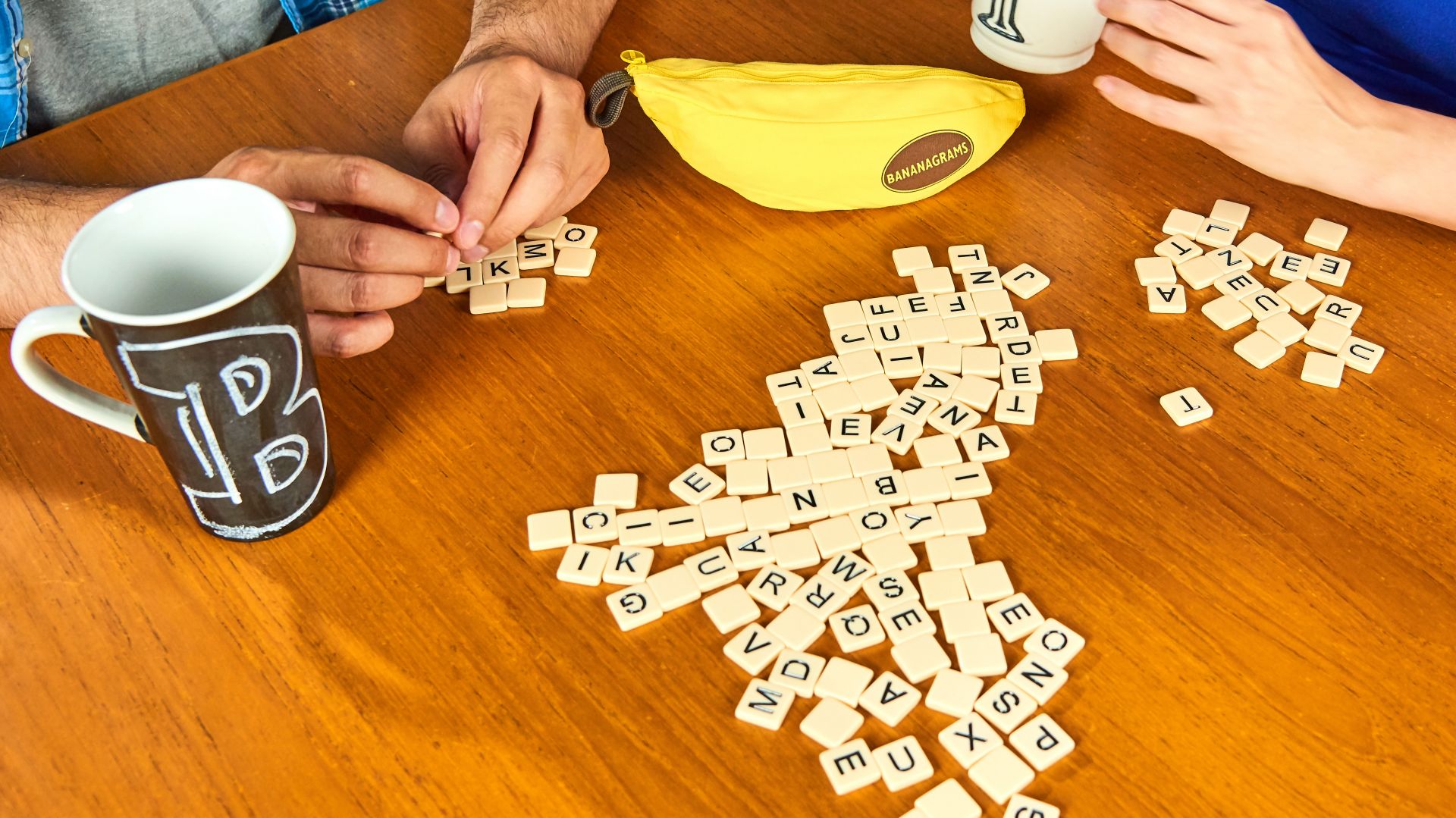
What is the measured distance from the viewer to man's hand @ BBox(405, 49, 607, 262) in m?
1.02

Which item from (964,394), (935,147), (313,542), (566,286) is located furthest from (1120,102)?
(313,542)

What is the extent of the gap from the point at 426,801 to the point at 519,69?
0.70 meters

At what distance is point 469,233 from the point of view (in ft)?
3.28

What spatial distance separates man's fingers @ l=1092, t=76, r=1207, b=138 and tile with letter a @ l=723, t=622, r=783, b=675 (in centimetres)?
71

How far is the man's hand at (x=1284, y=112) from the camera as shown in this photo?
43.1 inches

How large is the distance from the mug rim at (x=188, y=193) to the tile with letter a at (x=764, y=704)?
428 millimetres

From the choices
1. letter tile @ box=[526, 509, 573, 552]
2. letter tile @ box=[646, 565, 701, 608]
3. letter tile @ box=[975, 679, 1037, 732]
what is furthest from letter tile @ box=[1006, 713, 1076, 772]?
letter tile @ box=[526, 509, 573, 552]

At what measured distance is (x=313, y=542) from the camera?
0.86 metres

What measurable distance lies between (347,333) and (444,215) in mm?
136

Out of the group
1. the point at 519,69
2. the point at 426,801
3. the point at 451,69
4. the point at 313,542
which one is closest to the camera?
the point at 426,801

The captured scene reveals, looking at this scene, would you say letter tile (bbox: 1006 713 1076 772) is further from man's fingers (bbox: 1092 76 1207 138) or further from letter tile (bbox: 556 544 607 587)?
man's fingers (bbox: 1092 76 1207 138)

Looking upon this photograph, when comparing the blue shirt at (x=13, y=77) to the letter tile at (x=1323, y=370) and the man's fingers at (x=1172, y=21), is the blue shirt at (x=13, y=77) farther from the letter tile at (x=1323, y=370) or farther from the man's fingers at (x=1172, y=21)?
the letter tile at (x=1323, y=370)

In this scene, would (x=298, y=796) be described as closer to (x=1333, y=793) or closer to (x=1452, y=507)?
(x=1333, y=793)

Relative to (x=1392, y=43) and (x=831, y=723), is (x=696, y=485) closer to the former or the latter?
(x=831, y=723)
